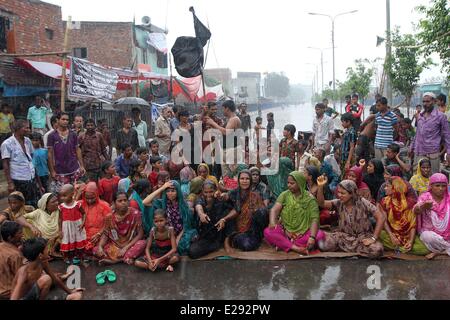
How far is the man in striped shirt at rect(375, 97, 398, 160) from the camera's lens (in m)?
7.78

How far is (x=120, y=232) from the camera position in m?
5.36

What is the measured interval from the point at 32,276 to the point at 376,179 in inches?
181

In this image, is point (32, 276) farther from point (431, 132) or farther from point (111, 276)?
point (431, 132)

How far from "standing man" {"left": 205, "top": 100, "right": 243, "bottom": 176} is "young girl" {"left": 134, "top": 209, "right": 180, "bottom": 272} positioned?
88.1 inches

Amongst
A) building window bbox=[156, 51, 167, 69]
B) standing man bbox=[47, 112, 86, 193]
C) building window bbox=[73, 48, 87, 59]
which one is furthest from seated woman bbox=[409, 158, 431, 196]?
building window bbox=[156, 51, 167, 69]

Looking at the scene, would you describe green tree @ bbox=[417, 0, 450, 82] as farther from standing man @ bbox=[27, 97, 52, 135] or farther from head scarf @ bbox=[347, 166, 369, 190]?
standing man @ bbox=[27, 97, 52, 135]

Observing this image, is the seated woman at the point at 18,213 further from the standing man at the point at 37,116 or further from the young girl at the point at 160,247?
the standing man at the point at 37,116

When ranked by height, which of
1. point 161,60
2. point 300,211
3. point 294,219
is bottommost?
point 294,219

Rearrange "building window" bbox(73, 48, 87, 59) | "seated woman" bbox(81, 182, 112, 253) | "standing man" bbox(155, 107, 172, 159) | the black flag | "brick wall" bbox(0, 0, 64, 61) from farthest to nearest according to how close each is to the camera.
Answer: "building window" bbox(73, 48, 87, 59)
"brick wall" bbox(0, 0, 64, 61)
"standing man" bbox(155, 107, 172, 159)
the black flag
"seated woman" bbox(81, 182, 112, 253)

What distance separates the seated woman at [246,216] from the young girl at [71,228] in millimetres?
1733

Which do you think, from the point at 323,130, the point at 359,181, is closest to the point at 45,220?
the point at 359,181

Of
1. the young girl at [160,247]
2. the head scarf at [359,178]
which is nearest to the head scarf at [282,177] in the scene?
the head scarf at [359,178]
